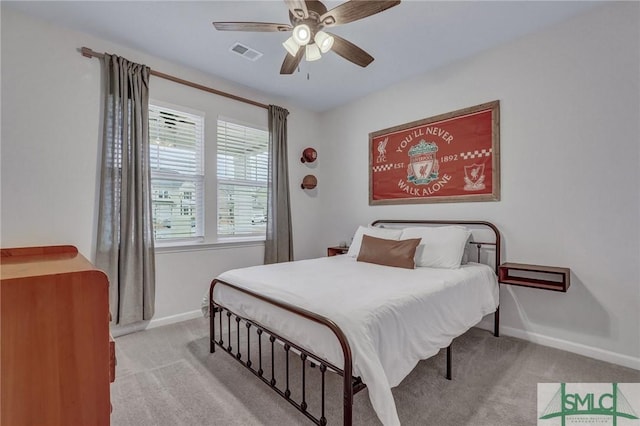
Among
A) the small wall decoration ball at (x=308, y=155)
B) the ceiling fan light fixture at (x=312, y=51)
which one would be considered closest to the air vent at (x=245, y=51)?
the ceiling fan light fixture at (x=312, y=51)

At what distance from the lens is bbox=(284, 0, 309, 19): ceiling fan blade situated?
1.78 meters

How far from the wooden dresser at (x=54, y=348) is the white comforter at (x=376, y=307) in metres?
0.92

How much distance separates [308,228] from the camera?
457 centimetres

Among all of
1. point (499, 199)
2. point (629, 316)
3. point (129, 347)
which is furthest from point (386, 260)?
point (129, 347)

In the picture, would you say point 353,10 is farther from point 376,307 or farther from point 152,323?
point 152,323

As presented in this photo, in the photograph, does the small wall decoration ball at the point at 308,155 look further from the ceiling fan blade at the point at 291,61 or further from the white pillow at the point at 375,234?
the ceiling fan blade at the point at 291,61

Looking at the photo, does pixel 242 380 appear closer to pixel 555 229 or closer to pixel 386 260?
pixel 386 260

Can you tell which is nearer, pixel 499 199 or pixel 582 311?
pixel 582 311

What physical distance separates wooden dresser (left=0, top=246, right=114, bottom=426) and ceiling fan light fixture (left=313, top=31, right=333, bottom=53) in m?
1.89

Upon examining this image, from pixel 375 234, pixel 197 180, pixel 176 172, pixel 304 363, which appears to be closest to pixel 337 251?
pixel 375 234

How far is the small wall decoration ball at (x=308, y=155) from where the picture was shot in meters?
4.38

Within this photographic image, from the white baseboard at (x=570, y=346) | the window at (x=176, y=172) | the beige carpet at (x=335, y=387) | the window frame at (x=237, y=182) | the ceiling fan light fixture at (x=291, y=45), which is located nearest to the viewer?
the beige carpet at (x=335, y=387)

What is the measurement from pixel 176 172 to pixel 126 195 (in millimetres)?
603

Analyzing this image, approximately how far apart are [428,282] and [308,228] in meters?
2.61
